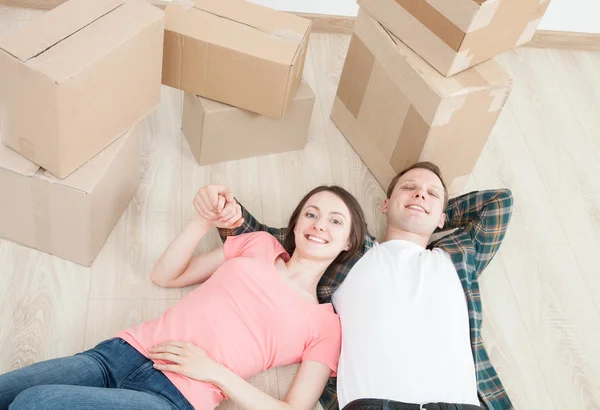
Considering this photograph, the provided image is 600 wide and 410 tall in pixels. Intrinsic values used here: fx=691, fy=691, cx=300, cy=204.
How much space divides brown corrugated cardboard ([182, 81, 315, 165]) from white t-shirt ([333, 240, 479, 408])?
21.0 inches

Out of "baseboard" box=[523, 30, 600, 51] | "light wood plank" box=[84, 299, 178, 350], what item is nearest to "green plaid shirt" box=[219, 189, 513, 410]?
"light wood plank" box=[84, 299, 178, 350]

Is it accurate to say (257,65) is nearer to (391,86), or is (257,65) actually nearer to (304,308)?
(391,86)

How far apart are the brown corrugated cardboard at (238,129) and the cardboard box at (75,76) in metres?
0.29

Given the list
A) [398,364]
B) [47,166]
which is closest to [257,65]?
[47,166]

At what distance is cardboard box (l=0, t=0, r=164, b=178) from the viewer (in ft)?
4.60

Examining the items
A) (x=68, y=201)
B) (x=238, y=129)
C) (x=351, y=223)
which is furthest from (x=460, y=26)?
(x=68, y=201)

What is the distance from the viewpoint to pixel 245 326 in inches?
60.4

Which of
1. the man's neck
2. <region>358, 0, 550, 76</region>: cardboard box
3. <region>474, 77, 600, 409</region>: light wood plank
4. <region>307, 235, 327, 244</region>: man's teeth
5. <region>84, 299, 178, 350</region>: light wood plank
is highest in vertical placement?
<region>358, 0, 550, 76</region>: cardboard box

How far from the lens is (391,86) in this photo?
197 centimetres

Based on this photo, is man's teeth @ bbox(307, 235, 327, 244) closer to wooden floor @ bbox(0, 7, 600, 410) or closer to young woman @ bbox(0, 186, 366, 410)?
young woman @ bbox(0, 186, 366, 410)

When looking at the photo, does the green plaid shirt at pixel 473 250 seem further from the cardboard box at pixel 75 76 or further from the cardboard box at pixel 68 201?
the cardboard box at pixel 75 76

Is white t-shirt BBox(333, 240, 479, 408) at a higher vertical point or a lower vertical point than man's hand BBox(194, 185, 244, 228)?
lower

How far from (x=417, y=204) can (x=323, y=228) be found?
297 mm

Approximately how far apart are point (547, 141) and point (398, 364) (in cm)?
126
